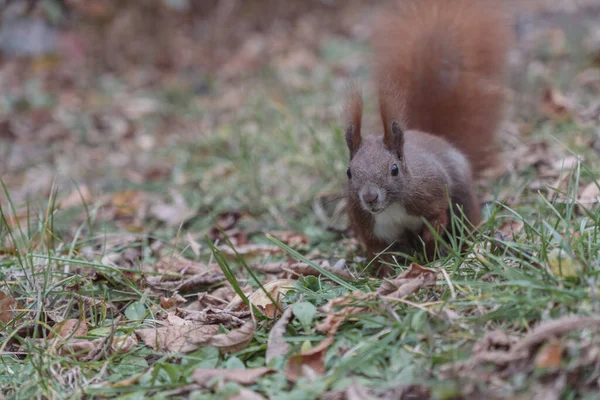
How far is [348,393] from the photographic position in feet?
6.34

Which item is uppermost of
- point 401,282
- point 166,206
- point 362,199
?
point 362,199

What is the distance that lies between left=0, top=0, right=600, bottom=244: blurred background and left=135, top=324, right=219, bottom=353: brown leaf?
1099 millimetres

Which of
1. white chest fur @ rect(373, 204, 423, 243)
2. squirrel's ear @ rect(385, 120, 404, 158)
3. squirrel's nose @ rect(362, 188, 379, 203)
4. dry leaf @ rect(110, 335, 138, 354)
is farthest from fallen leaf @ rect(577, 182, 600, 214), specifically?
dry leaf @ rect(110, 335, 138, 354)

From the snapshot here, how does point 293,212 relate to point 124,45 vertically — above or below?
below

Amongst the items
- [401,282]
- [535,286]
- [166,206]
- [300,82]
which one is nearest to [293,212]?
[166,206]

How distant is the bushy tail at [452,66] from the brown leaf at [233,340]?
159 cm

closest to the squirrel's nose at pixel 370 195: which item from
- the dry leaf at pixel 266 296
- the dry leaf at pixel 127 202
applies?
the dry leaf at pixel 266 296

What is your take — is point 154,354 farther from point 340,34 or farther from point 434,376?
point 340,34

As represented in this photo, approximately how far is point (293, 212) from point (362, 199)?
1352 mm

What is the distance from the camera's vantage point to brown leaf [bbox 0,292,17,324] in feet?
8.80

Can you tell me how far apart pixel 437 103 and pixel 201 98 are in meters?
3.51

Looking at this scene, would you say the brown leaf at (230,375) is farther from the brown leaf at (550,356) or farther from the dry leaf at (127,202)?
the dry leaf at (127,202)

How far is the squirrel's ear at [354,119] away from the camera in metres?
2.85

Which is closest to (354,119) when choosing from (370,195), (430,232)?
(370,195)
